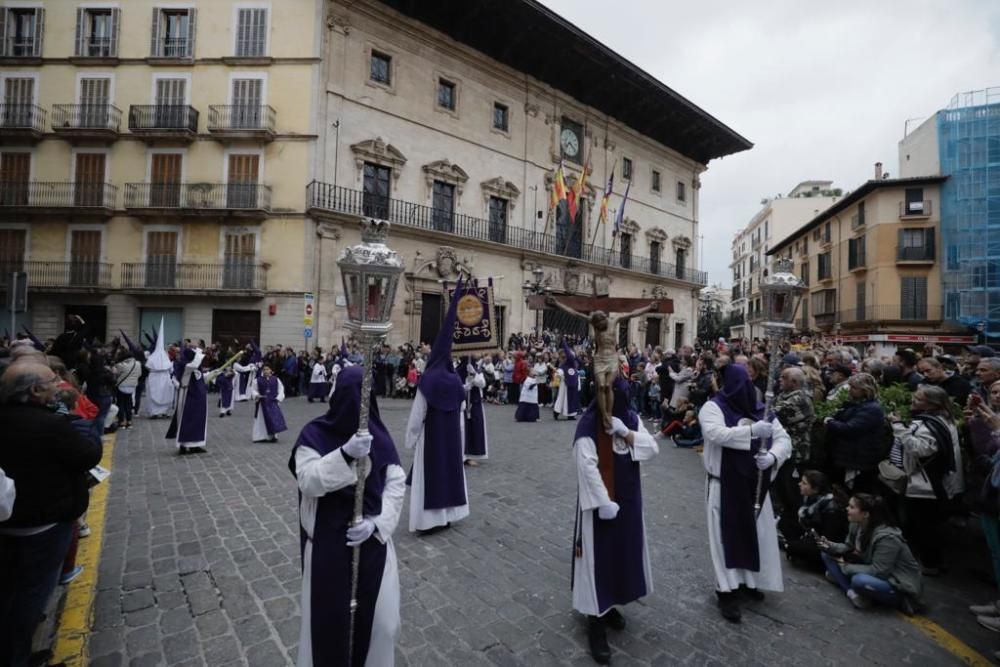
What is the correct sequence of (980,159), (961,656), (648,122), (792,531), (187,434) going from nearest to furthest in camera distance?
(961,656) < (792,531) < (187,434) < (980,159) < (648,122)

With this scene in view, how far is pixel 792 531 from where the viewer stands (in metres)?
4.94

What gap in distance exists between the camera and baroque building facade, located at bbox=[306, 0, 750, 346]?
19.6 metres

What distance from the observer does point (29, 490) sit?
8.98 feet

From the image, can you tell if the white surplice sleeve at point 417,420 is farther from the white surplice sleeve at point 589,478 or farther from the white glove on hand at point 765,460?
the white glove on hand at point 765,460

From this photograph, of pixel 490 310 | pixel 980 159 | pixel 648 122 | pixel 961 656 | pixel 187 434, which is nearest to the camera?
pixel 961 656

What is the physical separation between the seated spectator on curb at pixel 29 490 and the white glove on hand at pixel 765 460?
435cm

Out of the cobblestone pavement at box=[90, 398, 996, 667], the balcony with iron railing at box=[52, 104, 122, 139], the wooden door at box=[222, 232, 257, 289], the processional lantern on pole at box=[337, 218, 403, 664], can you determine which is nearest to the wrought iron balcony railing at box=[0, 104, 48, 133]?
the balcony with iron railing at box=[52, 104, 122, 139]

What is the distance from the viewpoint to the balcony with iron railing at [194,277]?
18734mm

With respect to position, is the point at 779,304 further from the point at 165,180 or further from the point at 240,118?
the point at 165,180

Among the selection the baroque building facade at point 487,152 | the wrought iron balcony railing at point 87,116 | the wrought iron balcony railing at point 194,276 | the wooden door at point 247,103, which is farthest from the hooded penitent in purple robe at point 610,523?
the wrought iron balcony railing at point 87,116

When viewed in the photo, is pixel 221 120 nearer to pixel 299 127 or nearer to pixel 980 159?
pixel 299 127

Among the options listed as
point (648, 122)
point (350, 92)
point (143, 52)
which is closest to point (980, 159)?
point (648, 122)

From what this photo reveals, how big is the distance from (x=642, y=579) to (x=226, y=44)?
23.5 meters

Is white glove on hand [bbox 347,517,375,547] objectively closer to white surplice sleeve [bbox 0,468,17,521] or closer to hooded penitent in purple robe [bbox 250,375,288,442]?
white surplice sleeve [bbox 0,468,17,521]
